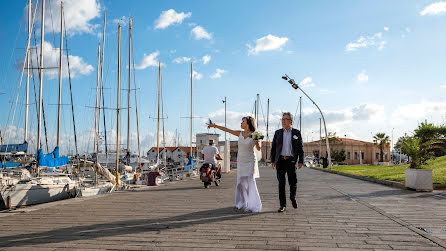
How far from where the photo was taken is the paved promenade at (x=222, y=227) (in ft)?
15.3

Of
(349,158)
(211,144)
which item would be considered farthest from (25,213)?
(349,158)

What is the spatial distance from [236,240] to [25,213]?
4.90 meters

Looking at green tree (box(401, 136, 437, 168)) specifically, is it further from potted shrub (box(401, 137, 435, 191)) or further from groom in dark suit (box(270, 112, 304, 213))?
groom in dark suit (box(270, 112, 304, 213))

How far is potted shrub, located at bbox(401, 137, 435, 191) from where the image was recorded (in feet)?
40.5

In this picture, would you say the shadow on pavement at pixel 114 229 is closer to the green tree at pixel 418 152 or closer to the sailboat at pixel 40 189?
the green tree at pixel 418 152

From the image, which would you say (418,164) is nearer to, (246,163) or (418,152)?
(418,152)

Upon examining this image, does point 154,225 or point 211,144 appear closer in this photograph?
point 154,225

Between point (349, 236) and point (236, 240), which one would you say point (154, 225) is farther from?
point (349, 236)

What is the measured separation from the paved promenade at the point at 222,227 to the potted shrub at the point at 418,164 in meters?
4.18

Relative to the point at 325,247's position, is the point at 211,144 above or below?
above

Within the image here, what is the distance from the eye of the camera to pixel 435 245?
4.57 m

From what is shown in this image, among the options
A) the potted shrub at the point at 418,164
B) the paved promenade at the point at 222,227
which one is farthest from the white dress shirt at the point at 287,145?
the potted shrub at the point at 418,164

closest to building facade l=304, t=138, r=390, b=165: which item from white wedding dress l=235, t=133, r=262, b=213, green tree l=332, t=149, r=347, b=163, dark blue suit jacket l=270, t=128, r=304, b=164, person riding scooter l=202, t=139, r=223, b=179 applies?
green tree l=332, t=149, r=347, b=163

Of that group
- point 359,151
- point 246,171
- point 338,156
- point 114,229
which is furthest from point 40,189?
point 359,151
